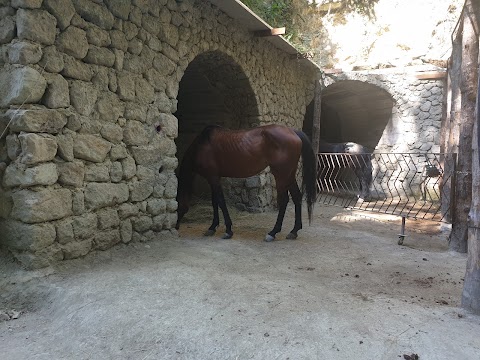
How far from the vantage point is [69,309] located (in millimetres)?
2295

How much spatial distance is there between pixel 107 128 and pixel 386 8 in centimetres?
986

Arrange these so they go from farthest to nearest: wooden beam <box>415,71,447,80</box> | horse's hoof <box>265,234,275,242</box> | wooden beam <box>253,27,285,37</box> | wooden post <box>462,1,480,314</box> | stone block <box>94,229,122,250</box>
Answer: wooden beam <box>415,71,447,80</box>, wooden beam <box>253,27,285,37</box>, horse's hoof <box>265,234,275,242</box>, stone block <box>94,229,122,250</box>, wooden post <box>462,1,480,314</box>

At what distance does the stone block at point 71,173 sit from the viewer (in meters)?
2.81

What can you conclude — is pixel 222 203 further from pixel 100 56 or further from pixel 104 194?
pixel 100 56

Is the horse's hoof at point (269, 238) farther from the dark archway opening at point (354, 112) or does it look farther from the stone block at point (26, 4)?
the dark archway opening at point (354, 112)

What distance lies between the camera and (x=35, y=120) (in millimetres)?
2604

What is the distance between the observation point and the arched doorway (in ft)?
18.5

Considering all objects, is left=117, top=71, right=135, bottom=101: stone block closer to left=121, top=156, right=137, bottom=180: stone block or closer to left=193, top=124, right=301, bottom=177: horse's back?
left=121, top=156, right=137, bottom=180: stone block

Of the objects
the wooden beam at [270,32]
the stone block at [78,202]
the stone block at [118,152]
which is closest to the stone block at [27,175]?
the stone block at [78,202]

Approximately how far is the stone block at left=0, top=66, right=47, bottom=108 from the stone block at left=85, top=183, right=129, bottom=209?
0.82 meters

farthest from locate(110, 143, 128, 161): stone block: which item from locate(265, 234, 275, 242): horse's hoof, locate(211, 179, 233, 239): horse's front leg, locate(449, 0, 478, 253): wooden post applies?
locate(449, 0, 478, 253): wooden post

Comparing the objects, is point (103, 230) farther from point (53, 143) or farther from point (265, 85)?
point (265, 85)

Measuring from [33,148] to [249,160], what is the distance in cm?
254

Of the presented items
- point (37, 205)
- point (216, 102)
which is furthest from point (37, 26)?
point (216, 102)
